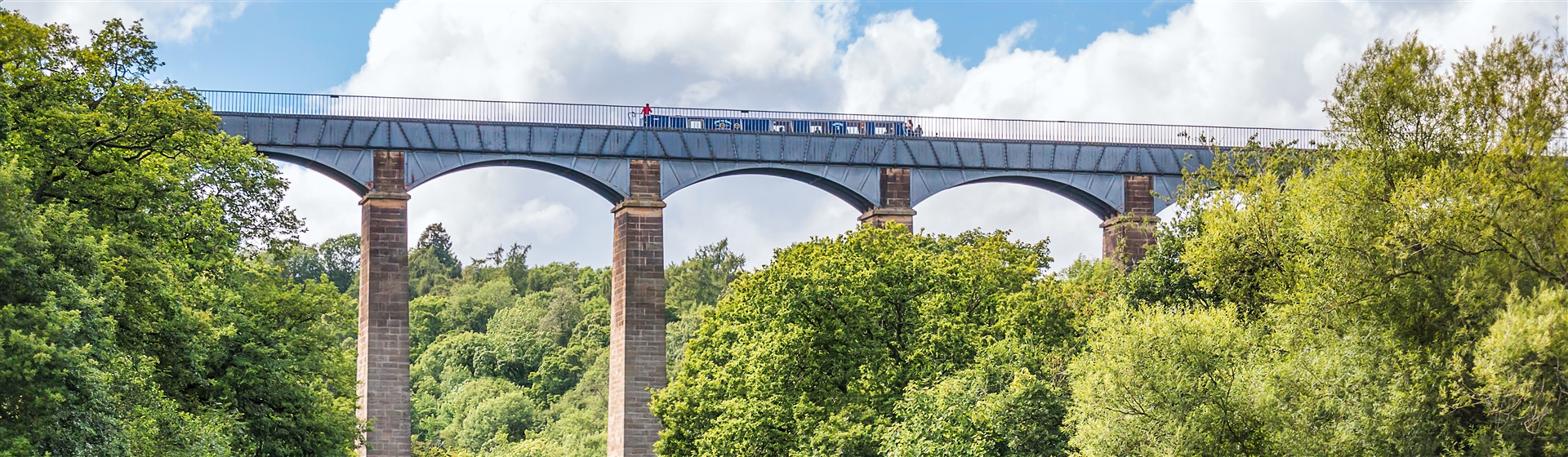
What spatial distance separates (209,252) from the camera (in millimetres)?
28484

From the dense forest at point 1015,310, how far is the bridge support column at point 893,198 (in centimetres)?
1129

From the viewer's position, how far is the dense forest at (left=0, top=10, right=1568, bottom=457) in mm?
22859

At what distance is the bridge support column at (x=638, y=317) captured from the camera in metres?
48.1

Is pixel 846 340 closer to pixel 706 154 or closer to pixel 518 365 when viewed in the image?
pixel 706 154

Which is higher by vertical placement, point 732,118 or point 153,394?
point 732,118

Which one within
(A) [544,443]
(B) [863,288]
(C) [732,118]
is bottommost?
(A) [544,443]

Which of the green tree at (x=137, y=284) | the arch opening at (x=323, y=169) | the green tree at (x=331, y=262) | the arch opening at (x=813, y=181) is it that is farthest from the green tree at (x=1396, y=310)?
the green tree at (x=331, y=262)

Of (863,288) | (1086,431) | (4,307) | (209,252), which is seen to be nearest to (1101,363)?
(1086,431)

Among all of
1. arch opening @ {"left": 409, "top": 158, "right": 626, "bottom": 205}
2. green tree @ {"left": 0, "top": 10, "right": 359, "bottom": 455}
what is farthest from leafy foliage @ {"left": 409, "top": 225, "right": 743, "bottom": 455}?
green tree @ {"left": 0, "top": 10, "right": 359, "bottom": 455}

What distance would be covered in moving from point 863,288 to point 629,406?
481 inches

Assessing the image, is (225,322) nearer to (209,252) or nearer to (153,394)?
(209,252)

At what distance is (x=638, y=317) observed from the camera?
4862 cm

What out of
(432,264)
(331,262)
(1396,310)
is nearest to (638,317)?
(1396,310)

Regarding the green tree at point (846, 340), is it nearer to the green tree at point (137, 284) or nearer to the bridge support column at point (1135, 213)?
the green tree at point (137, 284)
